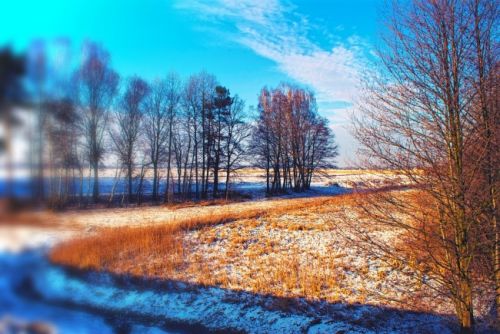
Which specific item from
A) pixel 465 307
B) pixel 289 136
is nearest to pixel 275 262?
pixel 465 307

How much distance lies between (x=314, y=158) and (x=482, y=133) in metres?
29.5

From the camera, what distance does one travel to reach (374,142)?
4.38 metres

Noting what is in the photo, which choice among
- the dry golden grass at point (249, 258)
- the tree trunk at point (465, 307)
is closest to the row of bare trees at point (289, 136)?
the dry golden grass at point (249, 258)

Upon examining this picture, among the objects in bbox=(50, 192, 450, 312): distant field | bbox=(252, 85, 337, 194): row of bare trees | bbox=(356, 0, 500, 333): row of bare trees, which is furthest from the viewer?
bbox=(252, 85, 337, 194): row of bare trees

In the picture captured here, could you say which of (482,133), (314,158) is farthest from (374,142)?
(314,158)

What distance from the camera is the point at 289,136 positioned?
30172mm

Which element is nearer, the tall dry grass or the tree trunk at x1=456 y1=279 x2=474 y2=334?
the tree trunk at x1=456 y1=279 x2=474 y2=334

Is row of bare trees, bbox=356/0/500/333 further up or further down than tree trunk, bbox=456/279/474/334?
further up

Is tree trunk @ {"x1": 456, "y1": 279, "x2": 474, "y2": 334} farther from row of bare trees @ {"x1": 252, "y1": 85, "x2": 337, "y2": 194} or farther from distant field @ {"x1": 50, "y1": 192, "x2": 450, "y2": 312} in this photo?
row of bare trees @ {"x1": 252, "y1": 85, "x2": 337, "y2": 194}

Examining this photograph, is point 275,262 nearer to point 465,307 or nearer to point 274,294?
point 274,294

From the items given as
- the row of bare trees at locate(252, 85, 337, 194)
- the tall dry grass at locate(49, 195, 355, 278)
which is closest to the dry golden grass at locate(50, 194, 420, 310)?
the tall dry grass at locate(49, 195, 355, 278)

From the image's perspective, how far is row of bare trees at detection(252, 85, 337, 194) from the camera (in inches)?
1165

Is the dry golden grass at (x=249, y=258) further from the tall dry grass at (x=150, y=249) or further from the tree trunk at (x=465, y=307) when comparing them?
the tree trunk at (x=465, y=307)

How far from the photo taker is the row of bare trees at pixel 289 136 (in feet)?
97.1
